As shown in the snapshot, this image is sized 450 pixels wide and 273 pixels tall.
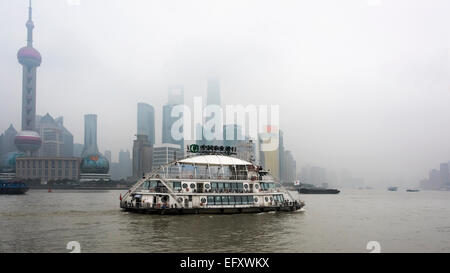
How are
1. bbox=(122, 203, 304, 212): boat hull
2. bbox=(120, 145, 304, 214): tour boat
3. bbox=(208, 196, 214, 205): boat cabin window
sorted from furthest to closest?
bbox=(208, 196, 214, 205): boat cabin window, bbox=(120, 145, 304, 214): tour boat, bbox=(122, 203, 304, 212): boat hull

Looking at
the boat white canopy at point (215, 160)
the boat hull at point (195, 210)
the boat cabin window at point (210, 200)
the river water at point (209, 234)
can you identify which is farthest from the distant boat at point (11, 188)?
the boat cabin window at point (210, 200)

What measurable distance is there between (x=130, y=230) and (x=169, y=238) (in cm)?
655

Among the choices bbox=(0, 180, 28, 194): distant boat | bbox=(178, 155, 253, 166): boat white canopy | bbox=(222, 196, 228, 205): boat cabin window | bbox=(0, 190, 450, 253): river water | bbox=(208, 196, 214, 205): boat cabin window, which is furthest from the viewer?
bbox=(0, 180, 28, 194): distant boat

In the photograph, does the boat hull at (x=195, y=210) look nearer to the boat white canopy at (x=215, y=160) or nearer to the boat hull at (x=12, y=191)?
the boat white canopy at (x=215, y=160)

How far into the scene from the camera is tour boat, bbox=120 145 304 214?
183 ft

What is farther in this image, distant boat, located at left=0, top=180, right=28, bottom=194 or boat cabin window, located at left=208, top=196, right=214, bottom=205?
distant boat, located at left=0, top=180, right=28, bottom=194

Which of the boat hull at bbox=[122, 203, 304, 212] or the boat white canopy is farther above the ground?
the boat white canopy

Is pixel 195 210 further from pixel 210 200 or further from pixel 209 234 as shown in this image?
pixel 209 234

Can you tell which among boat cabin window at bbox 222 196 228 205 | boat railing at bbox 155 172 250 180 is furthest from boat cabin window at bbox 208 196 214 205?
boat railing at bbox 155 172 250 180

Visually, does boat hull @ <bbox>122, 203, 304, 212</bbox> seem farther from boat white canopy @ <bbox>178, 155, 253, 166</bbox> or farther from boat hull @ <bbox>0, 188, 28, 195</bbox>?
boat hull @ <bbox>0, 188, 28, 195</bbox>

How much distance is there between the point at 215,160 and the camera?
6119 cm

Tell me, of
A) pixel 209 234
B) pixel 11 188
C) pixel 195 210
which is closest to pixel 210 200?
pixel 195 210
